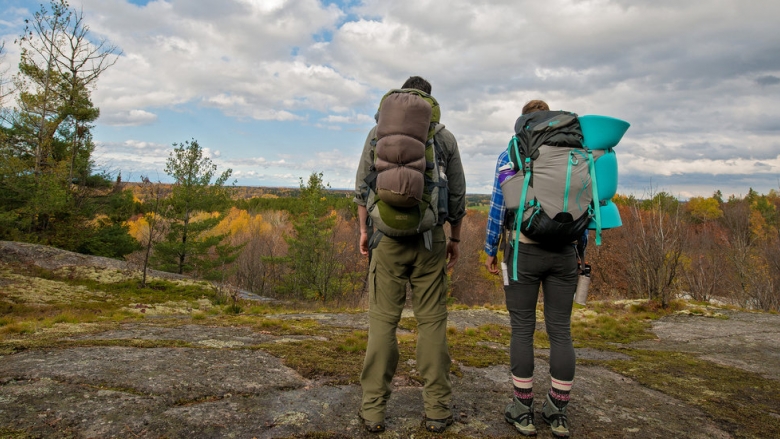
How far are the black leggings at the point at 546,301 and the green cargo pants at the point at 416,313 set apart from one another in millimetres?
474

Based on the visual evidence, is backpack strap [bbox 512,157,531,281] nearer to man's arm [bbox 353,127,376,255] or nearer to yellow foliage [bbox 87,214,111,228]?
man's arm [bbox 353,127,376,255]

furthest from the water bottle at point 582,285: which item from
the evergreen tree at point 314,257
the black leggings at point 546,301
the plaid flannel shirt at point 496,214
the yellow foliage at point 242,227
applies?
the yellow foliage at point 242,227

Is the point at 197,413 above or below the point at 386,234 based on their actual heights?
below

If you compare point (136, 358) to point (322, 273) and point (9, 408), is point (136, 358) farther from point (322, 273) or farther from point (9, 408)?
point (322, 273)

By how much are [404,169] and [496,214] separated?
2.79ft

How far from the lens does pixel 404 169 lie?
2451mm

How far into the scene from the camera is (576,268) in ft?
8.87

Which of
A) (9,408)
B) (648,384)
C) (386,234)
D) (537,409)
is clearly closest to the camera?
(9,408)

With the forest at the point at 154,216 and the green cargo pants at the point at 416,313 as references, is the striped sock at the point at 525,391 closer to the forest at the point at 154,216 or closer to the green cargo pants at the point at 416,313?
the green cargo pants at the point at 416,313

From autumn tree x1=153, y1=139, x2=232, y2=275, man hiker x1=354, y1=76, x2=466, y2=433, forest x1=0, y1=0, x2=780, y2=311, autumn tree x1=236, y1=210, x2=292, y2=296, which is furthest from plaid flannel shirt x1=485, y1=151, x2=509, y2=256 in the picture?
autumn tree x1=236, y1=210, x2=292, y2=296

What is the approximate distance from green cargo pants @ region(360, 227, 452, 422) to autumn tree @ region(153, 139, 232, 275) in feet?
79.2

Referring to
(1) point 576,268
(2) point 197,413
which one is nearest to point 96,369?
(2) point 197,413

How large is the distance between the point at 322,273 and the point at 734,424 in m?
24.8

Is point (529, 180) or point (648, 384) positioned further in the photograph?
point (648, 384)
